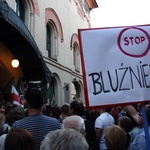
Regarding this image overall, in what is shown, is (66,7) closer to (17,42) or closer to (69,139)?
(17,42)

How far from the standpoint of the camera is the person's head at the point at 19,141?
6.25 feet

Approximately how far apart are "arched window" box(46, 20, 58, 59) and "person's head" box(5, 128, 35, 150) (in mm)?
11179

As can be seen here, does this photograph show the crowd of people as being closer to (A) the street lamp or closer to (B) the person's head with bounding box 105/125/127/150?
(B) the person's head with bounding box 105/125/127/150

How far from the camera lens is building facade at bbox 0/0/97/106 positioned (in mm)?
10680

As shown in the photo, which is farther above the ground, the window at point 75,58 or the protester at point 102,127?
A: the window at point 75,58

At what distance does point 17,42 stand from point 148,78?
6142 millimetres

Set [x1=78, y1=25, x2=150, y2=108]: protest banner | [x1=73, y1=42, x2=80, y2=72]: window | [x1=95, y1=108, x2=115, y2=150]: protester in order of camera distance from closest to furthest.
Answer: [x1=78, y1=25, x2=150, y2=108]: protest banner
[x1=95, y1=108, x2=115, y2=150]: protester
[x1=73, y1=42, x2=80, y2=72]: window

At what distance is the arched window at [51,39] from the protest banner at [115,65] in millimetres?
10602

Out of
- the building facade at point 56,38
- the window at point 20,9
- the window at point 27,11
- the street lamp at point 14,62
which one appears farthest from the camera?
the building facade at point 56,38

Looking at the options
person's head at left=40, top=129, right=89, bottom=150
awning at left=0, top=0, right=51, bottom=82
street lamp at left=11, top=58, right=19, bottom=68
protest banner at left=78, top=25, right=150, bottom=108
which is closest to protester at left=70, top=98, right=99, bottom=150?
protest banner at left=78, top=25, right=150, bottom=108

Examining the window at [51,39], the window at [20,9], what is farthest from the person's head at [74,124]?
the window at [51,39]

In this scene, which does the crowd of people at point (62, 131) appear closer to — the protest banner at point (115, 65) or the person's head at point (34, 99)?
the person's head at point (34, 99)

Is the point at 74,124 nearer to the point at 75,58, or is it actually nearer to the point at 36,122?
the point at 36,122

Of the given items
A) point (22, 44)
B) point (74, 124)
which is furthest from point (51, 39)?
point (74, 124)
